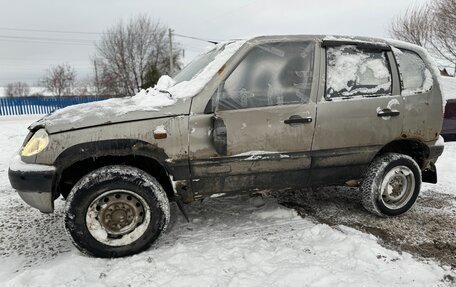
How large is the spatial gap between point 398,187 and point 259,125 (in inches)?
73.4

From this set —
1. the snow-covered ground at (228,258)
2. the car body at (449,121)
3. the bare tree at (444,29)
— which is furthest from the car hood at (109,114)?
the bare tree at (444,29)

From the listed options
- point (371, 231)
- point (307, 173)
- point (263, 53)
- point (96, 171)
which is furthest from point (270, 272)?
point (263, 53)

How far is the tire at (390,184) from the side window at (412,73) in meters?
0.71

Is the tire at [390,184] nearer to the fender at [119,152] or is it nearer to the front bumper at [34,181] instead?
the fender at [119,152]

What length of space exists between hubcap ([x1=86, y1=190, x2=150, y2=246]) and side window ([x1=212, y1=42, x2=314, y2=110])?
42.7 inches

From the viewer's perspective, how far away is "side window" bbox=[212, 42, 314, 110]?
312 centimetres

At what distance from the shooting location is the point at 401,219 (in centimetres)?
382

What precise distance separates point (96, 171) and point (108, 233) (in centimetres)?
54

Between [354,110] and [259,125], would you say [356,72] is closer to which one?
[354,110]

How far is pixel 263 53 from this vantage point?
129 inches

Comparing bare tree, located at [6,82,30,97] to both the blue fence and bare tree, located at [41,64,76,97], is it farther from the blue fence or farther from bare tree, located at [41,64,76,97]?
the blue fence

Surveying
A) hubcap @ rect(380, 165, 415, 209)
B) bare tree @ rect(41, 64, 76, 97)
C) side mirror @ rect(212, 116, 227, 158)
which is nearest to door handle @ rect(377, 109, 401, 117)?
hubcap @ rect(380, 165, 415, 209)

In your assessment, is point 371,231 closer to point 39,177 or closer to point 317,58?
point 317,58

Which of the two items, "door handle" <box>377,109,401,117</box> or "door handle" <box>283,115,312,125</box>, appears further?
"door handle" <box>377,109,401,117</box>
